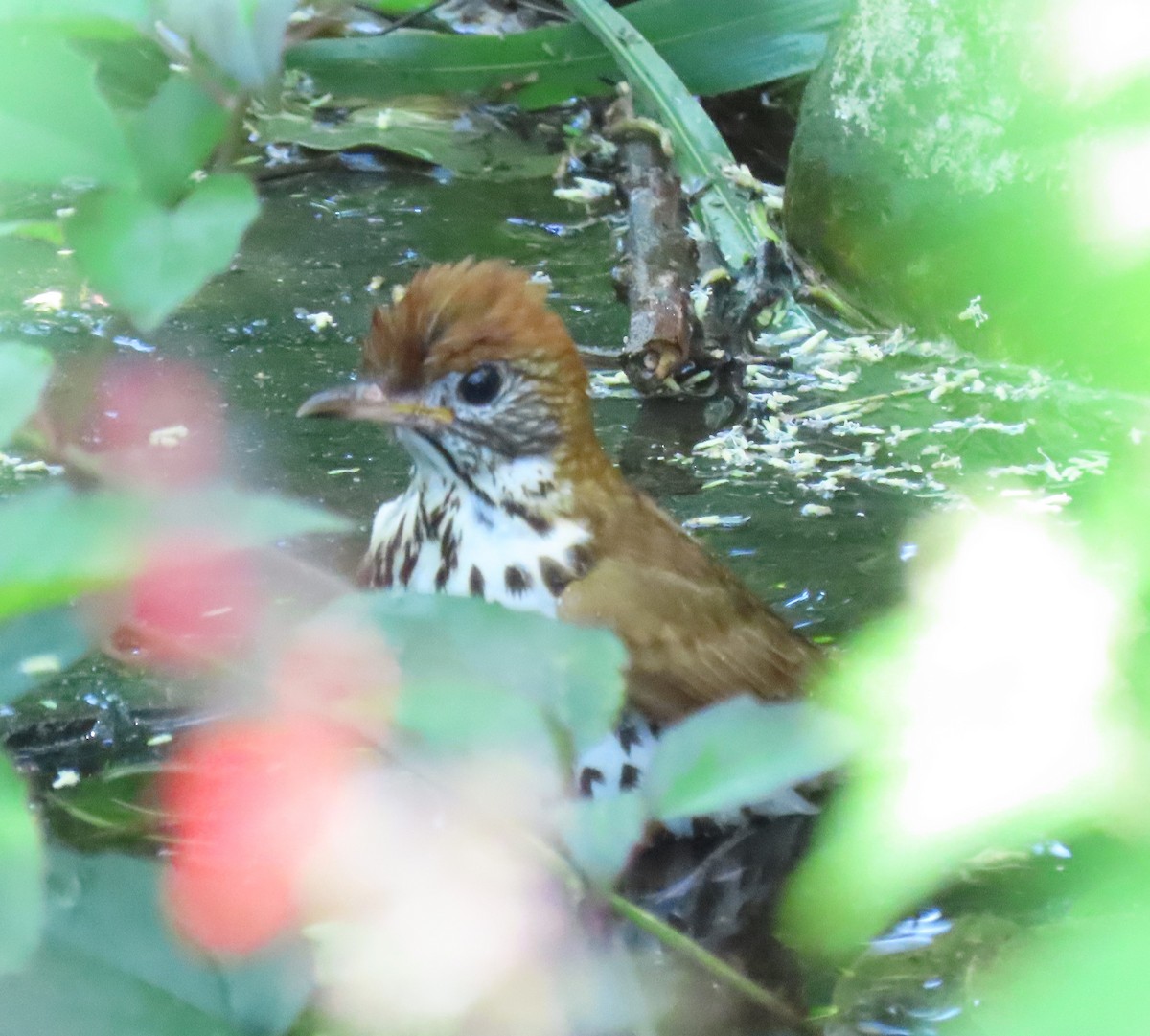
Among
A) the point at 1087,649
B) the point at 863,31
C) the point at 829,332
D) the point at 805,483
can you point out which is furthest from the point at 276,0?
the point at 863,31

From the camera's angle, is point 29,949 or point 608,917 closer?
point 29,949

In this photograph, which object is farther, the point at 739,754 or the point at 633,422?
the point at 633,422

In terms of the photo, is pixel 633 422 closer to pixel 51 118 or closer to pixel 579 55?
pixel 579 55

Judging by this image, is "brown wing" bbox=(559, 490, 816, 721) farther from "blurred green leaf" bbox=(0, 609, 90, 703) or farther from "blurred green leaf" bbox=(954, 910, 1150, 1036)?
"blurred green leaf" bbox=(954, 910, 1150, 1036)

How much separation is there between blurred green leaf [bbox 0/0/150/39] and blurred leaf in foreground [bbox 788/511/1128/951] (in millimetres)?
398

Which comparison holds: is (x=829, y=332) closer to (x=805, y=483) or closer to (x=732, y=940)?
(x=805, y=483)

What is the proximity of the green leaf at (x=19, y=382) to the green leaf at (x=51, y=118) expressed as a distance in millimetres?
65

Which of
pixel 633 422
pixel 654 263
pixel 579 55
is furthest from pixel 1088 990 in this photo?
pixel 579 55

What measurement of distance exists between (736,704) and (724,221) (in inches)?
151

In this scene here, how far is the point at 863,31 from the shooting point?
14.5ft

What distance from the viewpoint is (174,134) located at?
0.67 m

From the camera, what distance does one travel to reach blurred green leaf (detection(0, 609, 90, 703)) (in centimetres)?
66

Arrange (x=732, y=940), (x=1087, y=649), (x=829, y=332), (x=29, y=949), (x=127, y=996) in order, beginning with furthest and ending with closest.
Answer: (x=829, y=332), (x=1087, y=649), (x=732, y=940), (x=127, y=996), (x=29, y=949)

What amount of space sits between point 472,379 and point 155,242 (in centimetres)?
168
